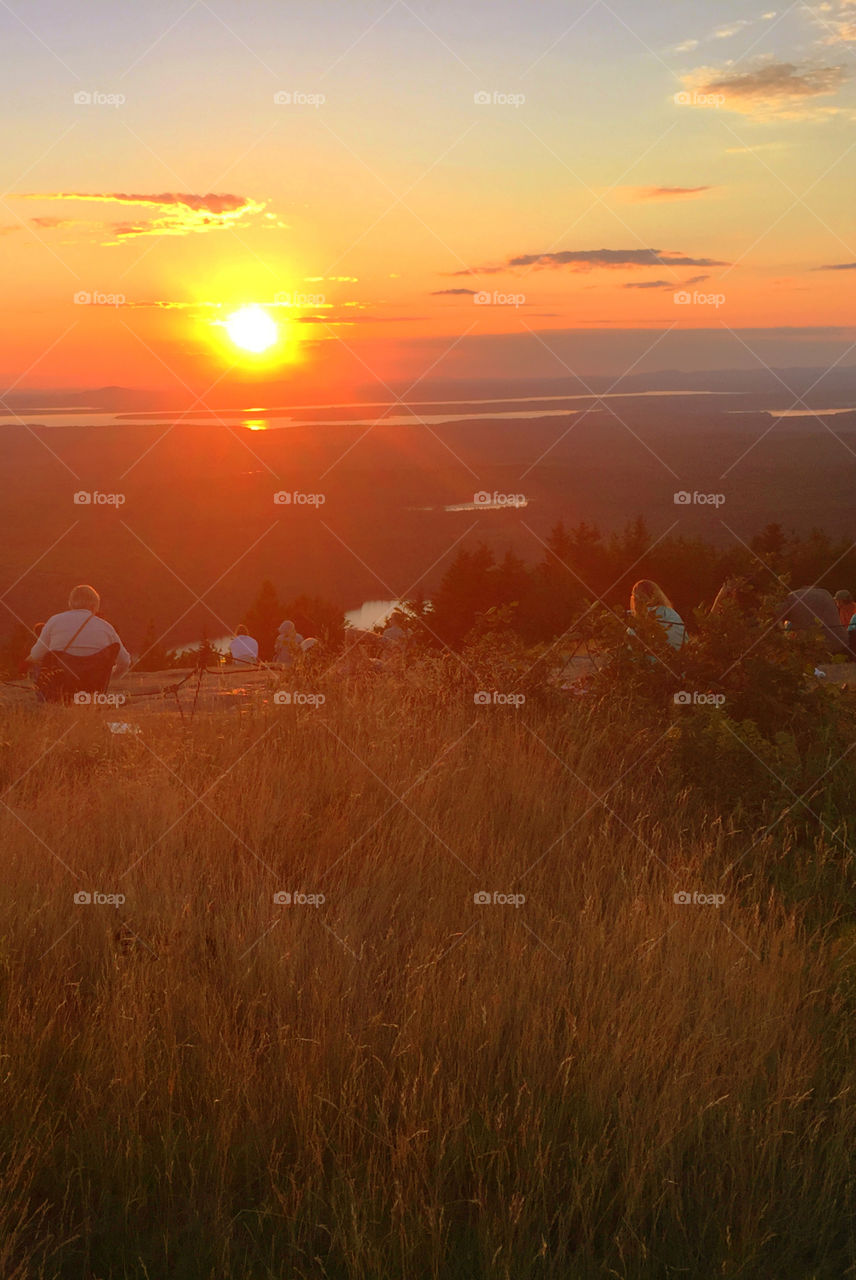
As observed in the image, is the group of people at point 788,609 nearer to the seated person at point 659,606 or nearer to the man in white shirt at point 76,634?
the seated person at point 659,606

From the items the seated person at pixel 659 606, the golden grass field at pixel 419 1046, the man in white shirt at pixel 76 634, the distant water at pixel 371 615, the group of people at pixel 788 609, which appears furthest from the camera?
the distant water at pixel 371 615

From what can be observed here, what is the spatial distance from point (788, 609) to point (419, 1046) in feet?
28.3

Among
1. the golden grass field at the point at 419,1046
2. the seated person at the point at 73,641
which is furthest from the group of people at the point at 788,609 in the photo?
the seated person at the point at 73,641

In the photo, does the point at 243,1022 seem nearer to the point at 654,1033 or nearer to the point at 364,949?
the point at 364,949

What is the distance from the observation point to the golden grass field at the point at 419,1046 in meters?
2.81

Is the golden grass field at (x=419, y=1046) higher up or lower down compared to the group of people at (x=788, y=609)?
lower down

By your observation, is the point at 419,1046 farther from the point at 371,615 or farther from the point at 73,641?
the point at 371,615

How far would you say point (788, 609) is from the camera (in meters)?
11.0

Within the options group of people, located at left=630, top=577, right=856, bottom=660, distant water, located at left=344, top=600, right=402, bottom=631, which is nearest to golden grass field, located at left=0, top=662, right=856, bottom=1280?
group of people, located at left=630, top=577, right=856, bottom=660

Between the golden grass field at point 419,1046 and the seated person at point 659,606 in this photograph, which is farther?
the seated person at point 659,606

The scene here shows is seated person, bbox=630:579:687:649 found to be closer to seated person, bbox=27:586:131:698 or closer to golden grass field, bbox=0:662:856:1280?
golden grass field, bbox=0:662:856:1280

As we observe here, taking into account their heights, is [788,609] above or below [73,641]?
above

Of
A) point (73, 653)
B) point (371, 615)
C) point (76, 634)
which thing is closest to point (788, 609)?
point (76, 634)

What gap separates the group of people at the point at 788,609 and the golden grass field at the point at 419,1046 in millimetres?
2713
